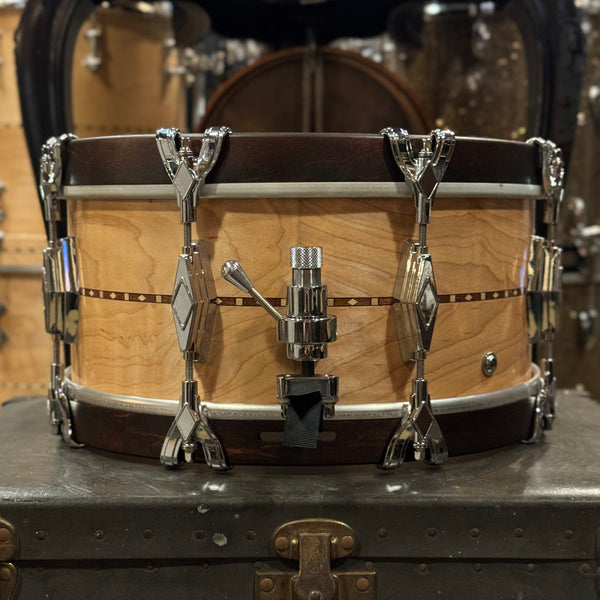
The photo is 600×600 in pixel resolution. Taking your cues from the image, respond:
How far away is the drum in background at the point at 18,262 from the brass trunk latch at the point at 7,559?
1.00 metres

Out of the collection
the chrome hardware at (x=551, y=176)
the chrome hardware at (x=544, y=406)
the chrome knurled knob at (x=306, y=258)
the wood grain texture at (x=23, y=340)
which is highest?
the chrome hardware at (x=551, y=176)

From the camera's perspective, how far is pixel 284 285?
1.10m

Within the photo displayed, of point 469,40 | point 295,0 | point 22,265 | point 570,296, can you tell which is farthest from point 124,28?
point 570,296

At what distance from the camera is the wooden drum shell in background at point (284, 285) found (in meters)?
1.10

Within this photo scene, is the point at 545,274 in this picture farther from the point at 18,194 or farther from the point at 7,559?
the point at 18,194

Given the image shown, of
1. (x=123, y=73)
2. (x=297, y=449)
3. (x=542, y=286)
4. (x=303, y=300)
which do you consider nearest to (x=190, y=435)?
(x=297, y=449)

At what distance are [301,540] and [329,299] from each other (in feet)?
1.05

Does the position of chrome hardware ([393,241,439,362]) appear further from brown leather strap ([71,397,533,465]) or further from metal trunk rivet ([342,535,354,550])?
metal trunk rivet ([342,535,354,550])

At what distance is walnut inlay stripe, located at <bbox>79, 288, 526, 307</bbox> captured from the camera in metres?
1.11

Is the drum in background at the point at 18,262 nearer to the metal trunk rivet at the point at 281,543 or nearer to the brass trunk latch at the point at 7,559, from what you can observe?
the brass trunk latch at the point at 7,559

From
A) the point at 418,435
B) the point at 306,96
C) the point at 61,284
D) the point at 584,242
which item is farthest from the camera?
the point at 584,242

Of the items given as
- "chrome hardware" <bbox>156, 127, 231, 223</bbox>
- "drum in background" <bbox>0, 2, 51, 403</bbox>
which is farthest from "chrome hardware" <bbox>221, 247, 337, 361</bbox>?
"drum in background" <bbox>0, 2, 51, 403</bbox>

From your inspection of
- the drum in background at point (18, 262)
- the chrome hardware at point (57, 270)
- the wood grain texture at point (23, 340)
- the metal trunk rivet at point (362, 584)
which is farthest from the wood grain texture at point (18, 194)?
the metal trunk rivet at point (362, 584)

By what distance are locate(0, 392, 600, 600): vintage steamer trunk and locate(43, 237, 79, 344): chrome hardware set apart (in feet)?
0.91
